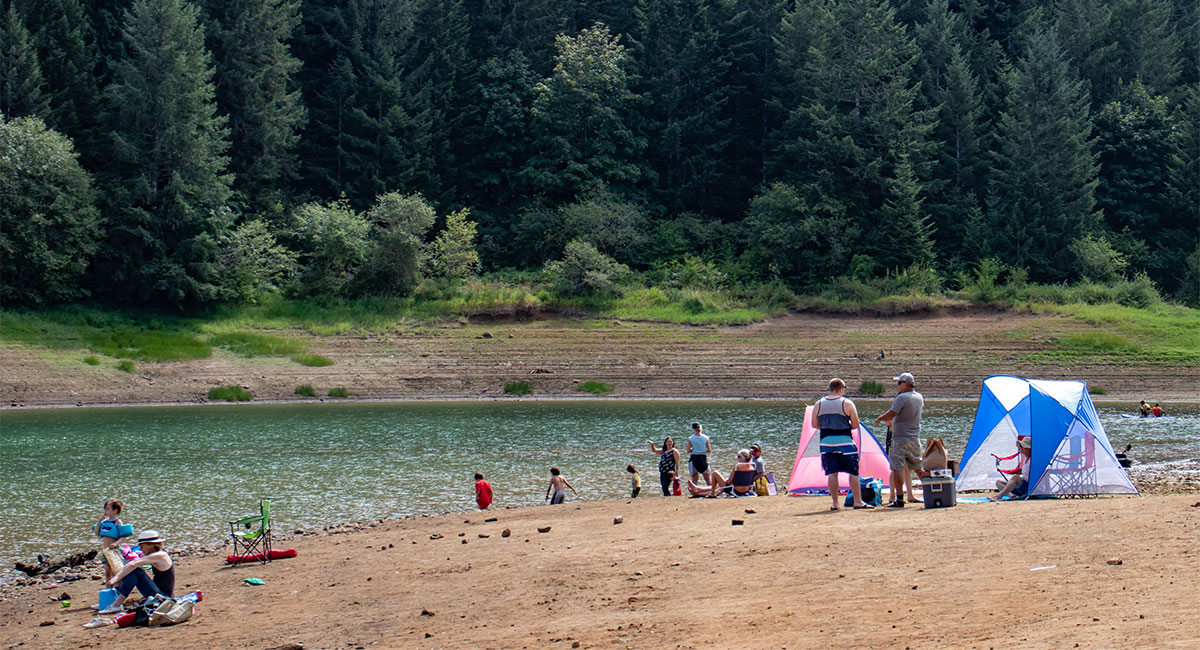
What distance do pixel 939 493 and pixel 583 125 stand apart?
54086mm

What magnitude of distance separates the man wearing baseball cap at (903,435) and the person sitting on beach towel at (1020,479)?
5.79 feet

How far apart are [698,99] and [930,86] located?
14599mm

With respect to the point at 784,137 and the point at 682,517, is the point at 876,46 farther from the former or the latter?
the point at 682,517

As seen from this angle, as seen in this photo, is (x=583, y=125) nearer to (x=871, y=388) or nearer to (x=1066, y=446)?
(x=871, y=388)

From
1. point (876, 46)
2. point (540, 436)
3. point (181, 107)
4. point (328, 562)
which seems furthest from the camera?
point (876, 46)

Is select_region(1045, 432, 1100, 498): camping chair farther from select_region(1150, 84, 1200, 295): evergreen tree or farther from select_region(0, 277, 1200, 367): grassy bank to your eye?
select_region(1150, 84, 1200, 295): evergreen tree

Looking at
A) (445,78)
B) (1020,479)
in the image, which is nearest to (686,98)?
(445,78)

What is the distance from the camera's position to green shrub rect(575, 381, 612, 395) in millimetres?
43875

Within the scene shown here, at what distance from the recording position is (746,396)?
43094mm

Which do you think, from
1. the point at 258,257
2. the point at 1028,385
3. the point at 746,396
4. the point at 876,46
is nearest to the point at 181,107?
the point at 258,257

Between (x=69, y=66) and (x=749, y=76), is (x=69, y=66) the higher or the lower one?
the lower one

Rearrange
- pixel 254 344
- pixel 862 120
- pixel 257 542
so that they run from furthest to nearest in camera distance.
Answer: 1. pixel 862 120
2. pixel 254 344
3. pixel 257 542

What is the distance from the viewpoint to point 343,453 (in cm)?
2731

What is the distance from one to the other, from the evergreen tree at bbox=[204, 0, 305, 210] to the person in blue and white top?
5081 cm
